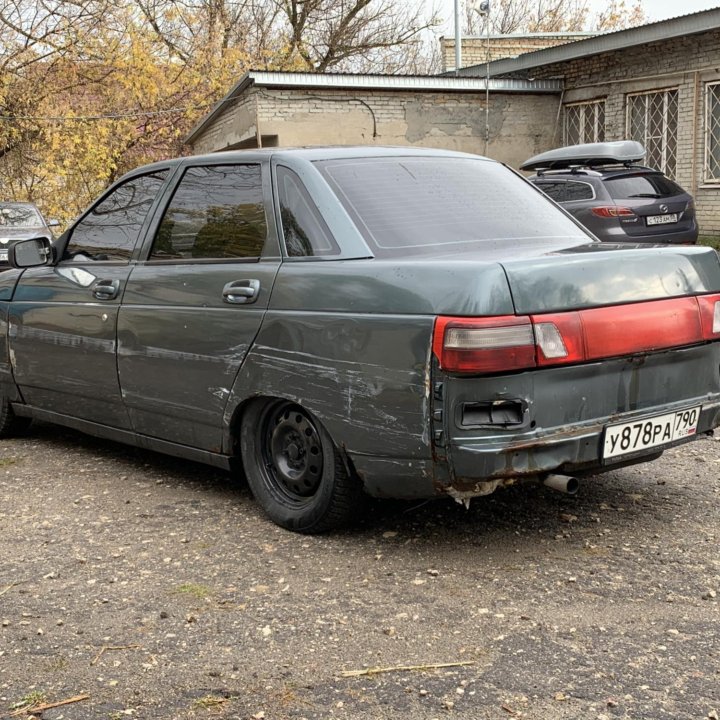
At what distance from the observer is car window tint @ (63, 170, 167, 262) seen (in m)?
4.83

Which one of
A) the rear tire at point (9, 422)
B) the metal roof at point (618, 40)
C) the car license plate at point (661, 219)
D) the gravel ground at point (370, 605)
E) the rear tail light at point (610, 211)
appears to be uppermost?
the metal roof at point (618, 40)

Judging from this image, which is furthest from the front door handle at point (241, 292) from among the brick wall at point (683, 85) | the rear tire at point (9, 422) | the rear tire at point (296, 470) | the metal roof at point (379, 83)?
the brick wall at point (683, 85)

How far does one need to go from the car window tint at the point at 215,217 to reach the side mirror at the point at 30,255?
971 millimetres

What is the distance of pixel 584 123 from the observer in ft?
66.5

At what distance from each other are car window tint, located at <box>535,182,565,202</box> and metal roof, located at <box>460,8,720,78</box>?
5190 millimetres

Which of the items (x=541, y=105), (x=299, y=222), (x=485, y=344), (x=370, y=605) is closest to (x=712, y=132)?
(x=541, y=105)

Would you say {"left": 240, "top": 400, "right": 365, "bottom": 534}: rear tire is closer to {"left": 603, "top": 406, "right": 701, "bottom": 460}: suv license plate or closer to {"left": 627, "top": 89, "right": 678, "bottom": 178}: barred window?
{"left": 603, "top": 406, "right": 701, "bottom": 460}: suv license plate

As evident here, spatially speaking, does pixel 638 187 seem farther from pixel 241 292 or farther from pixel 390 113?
pixel 241 292

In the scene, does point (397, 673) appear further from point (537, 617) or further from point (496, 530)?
point (496, 530)

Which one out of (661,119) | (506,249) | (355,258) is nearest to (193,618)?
(355,258)

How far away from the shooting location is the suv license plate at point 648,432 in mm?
3547

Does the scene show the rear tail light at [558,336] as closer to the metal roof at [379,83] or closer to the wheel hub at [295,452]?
the wheel hub at [295,452]

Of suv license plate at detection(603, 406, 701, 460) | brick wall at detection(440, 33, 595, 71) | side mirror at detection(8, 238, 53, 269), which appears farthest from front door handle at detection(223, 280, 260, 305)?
brick wall at detection(440, 33, 595, 71)

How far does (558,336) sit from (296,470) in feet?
4.29
